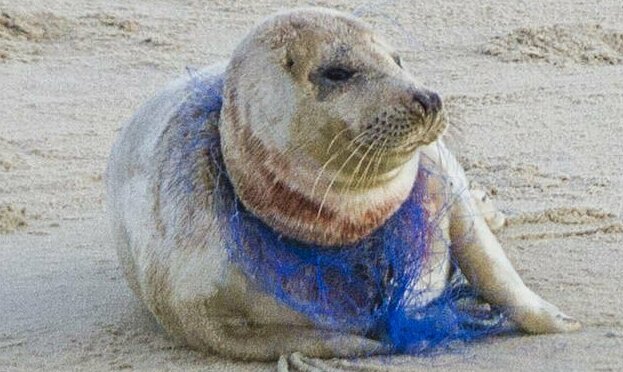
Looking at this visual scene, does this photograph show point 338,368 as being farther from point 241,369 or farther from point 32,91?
point 32,91

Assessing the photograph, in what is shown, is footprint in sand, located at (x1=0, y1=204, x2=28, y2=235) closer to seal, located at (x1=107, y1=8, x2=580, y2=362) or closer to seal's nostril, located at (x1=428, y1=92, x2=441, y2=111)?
seal, located at (x1=107, y1=8, x2=580, y2=362)

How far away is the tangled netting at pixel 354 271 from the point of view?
4.78 m

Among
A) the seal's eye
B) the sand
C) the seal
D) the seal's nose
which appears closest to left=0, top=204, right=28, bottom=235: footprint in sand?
the sand

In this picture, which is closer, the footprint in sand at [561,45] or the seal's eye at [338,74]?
the seal's eye at [338,74]

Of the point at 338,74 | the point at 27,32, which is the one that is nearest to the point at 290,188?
A: the point at 338,74

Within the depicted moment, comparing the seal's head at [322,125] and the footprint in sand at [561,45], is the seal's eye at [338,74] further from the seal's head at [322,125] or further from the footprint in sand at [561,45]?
the footprint in sand at [561,45]

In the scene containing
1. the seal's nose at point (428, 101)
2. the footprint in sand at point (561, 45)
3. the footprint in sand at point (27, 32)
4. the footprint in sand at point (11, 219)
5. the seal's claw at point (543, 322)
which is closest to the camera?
the seal's nose at point (428, 101)

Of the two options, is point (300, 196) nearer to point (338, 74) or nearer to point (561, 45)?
point (338, 74)

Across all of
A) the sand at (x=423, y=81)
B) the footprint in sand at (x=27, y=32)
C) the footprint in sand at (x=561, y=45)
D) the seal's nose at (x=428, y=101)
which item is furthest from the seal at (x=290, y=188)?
the footprint in sand at (x=27, y=32)

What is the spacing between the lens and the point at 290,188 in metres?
4.64

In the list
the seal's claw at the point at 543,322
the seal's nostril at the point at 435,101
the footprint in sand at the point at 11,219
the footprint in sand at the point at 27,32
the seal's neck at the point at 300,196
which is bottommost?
the footprint in sand at the point at 27,32

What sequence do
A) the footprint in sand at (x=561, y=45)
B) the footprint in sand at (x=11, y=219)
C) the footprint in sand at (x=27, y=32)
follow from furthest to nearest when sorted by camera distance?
1. the footprint in sand at (x=27, y=32)
2. the footprint in sand at (x=561, y=45)
3. the footprint in sand at (x=11, y=219)

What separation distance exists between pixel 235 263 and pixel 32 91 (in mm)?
4053

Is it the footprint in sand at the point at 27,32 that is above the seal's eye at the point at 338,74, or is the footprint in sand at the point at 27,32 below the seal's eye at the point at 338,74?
below
